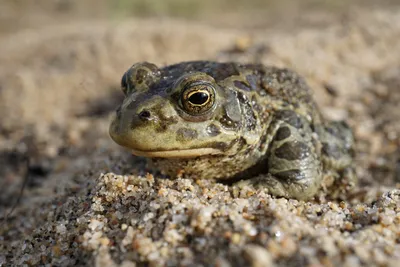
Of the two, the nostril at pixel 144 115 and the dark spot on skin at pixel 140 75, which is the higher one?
the dark spot on skin at pixel 140 75

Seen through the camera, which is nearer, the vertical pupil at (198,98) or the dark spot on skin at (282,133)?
the vertical pupil at (198,98)

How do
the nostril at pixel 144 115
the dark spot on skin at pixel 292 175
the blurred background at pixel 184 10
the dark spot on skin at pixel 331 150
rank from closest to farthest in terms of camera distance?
the nostril at pixel 144 115 < the dark spot on skin at pixel 292 175 < the dark spot on skin at pixel 331 150 < the blurred background at pixel 184 10

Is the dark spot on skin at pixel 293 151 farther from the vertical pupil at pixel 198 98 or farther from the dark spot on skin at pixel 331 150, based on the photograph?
the vertical pupil at pixel 198 98

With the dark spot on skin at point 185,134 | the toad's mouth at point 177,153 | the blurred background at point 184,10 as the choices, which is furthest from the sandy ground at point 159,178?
the blurred background at point 184,10

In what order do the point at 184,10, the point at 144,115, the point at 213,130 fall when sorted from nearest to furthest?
the point at 144,115 → the point at 213,130 → the point at 184,10

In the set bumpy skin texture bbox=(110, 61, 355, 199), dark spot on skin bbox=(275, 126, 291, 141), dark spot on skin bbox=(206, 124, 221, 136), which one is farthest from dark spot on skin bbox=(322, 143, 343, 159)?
dark spot on skin bbox=(206, 124, 221, 136)

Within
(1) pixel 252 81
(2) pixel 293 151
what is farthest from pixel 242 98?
(2) pixel 293 151

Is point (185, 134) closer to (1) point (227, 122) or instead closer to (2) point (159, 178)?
(1) point (227, 122)
